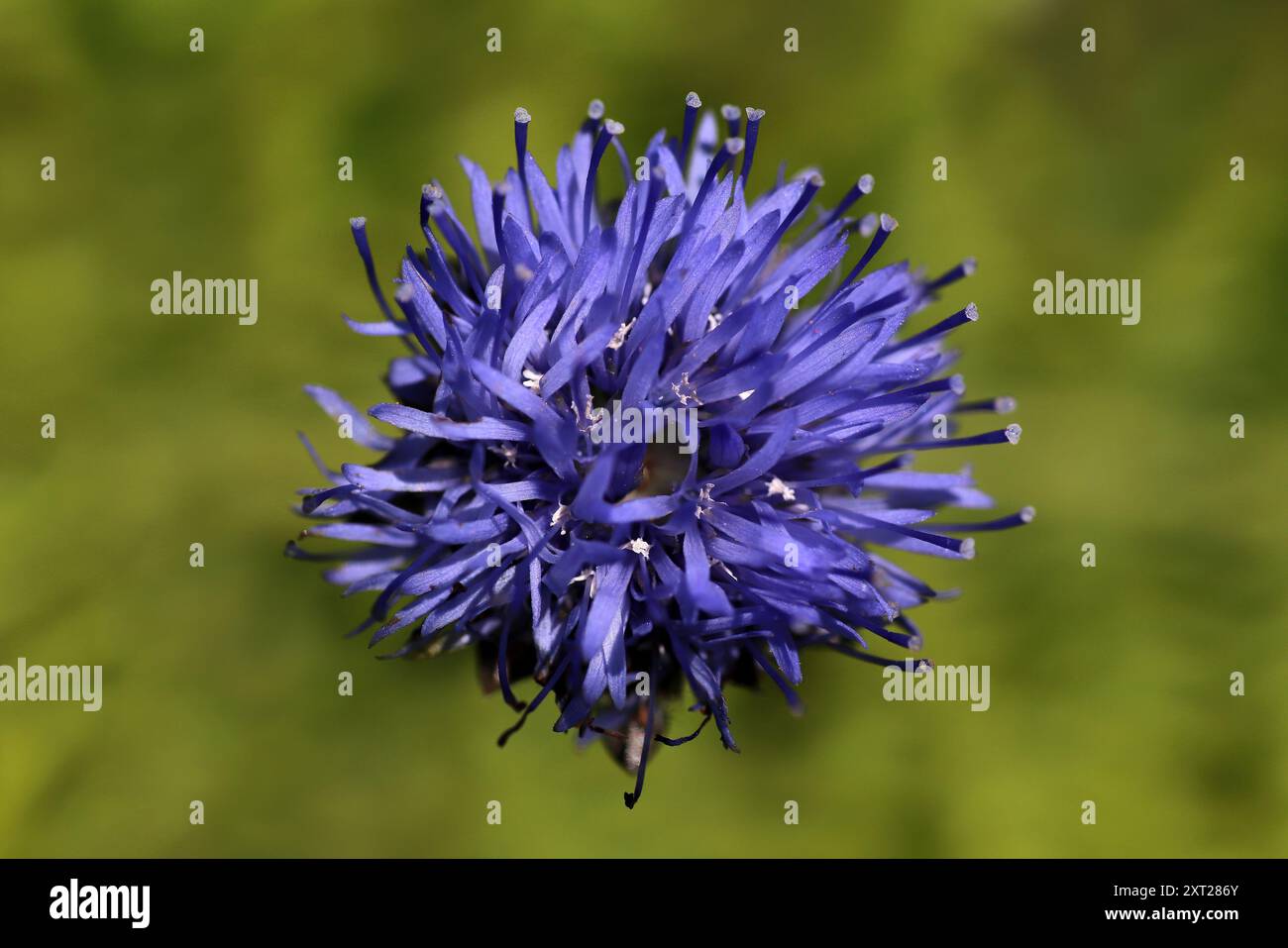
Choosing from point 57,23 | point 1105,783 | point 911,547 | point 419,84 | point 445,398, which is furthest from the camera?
point 1105,783

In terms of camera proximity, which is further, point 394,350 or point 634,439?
point 394,350

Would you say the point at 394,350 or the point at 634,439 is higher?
the point at 394,350

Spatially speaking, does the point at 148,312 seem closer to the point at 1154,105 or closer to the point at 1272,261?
the point at 1154,105

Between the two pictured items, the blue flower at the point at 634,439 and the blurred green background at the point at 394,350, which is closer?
the blue flower at the point at 634,439

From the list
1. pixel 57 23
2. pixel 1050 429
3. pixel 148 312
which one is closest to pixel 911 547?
pixel 1050 429

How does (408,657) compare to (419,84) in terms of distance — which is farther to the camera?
(419,84)
